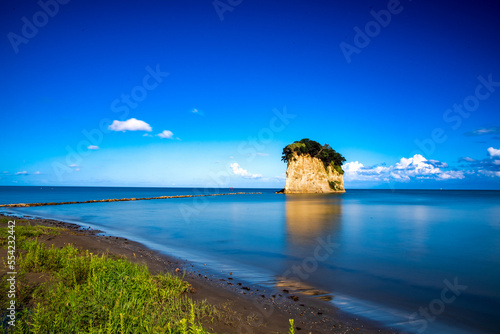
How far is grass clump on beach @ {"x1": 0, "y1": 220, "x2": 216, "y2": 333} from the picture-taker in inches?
159

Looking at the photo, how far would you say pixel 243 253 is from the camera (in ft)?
44.9

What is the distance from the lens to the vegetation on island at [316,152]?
328ft

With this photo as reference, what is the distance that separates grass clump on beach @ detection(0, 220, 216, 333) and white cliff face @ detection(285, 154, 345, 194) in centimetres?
9503

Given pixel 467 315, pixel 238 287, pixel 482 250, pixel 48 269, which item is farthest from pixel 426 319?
pixel 482 250

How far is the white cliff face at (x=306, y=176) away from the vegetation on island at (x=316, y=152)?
5.20 ft

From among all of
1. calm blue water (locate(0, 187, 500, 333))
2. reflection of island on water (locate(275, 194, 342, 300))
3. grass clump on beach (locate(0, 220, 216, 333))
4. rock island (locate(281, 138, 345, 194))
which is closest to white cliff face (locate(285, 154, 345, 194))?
rock island (locate(281, 138, 345, 194))

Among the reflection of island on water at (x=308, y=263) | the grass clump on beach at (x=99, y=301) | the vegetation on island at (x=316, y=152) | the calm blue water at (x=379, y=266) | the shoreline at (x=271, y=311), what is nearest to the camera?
the grass clump on beach at (x=99, y=301)

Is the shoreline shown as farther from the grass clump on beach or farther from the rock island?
the rock island

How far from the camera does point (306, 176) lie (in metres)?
104

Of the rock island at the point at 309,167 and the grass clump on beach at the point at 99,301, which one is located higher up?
the rock island at the point at 309,167

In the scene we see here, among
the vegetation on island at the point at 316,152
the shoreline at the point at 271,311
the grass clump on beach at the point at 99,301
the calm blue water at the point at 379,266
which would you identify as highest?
the vegetation on island at the point at 316,152

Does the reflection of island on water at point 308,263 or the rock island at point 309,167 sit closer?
the reflection of island on water at point 308,263

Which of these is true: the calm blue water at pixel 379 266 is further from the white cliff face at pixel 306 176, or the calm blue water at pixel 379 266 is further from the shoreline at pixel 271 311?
the white cliff face at pixel 306 176

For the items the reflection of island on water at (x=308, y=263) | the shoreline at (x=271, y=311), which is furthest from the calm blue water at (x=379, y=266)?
the shoreline at (x=271, y=311)
